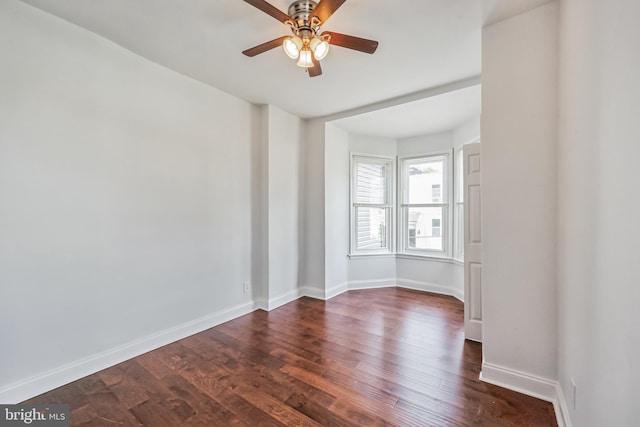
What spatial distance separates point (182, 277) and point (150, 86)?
184cm

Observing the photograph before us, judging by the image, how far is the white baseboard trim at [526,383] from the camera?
5.55ft

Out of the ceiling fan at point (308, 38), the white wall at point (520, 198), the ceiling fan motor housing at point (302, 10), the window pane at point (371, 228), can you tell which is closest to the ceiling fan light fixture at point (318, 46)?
the ceiling fan at point (308, 38)

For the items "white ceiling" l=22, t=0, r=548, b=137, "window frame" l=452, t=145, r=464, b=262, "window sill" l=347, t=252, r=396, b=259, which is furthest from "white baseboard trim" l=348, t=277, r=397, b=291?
"white ceiling" l=22, t=0, r=548, b=137

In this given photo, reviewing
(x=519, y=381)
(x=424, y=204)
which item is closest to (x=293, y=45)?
(x=519, y=381)

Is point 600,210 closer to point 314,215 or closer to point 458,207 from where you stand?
point 458,207

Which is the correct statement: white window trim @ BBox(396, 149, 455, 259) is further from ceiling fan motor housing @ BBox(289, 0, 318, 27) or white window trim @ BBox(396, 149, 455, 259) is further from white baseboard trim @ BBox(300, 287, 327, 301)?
ceiling fan motor housing @ BBox(289, 0, 318, 27)

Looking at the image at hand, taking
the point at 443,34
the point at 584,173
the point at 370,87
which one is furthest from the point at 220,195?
the point at 584,173

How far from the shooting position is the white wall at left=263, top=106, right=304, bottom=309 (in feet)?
11.5

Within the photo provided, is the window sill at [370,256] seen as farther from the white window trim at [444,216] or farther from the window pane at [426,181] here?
the window pane at [426,181]

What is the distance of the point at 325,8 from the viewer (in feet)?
5.06

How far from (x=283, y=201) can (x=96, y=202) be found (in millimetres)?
2024

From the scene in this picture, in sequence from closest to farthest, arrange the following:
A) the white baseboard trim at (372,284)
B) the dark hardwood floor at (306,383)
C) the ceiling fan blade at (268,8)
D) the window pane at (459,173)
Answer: the ceiling fan blade at (268,8) → the dark hardwood floor at (306,383) → the window pane at (459,173) → the white baseboard trim at (372,284)

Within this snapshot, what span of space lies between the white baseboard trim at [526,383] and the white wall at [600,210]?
7.4 inches

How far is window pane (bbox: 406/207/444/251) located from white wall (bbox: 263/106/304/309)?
191 centimetres
